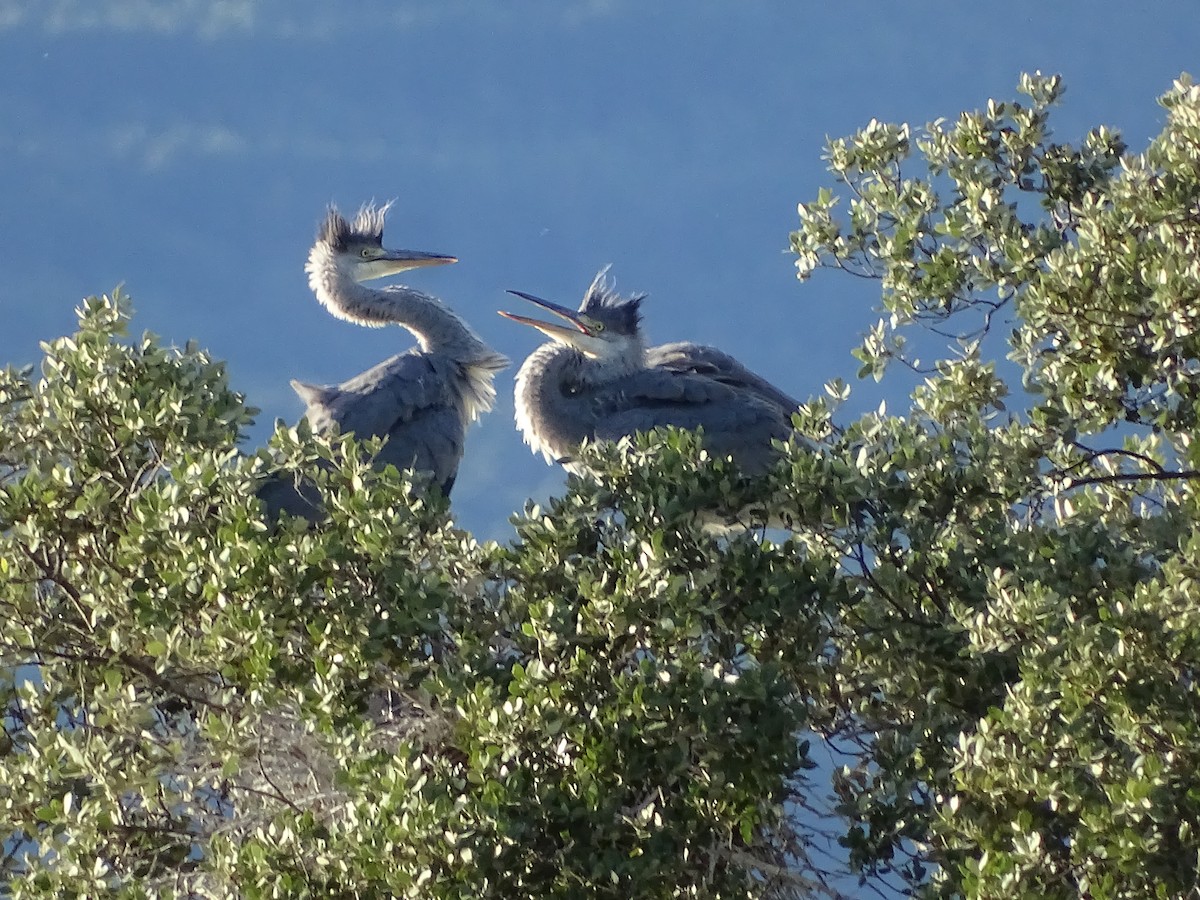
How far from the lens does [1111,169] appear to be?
7.09m

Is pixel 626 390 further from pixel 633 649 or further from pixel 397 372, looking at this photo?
pixel 633 649

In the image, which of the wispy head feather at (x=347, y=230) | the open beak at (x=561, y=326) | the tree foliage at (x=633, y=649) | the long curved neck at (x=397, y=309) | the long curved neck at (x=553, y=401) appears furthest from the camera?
the wispy head feather at (x=347, y=230)

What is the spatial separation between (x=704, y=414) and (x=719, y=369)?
21.6 inches

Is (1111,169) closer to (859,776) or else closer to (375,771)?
(859,776)

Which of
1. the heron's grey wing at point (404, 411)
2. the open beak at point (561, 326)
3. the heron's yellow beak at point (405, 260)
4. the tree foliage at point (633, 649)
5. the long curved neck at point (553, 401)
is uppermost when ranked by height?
the heron's yellow beak at point (405, 260)

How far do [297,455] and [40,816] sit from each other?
1237 millimetres

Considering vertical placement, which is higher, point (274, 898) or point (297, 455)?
point (297, 455)

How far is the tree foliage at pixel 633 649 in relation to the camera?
4773 millimetres

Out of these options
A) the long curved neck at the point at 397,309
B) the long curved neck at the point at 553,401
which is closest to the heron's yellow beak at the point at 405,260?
the long curved neck at the point at 397,309

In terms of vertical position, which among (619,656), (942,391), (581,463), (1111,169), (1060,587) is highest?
(1111,169)

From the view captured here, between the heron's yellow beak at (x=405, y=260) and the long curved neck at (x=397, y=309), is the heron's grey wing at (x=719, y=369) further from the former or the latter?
the heron's yellow beak at (x=405, y=260)

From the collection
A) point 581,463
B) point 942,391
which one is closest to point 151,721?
point 581,463

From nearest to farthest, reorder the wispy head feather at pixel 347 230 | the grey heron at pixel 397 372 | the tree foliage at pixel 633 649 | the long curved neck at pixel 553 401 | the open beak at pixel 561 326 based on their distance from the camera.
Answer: the tree foliage at pixel 633 649
the grey heron at pixel 397 372
the long curved neck at pixel 553 401
the open beak at pixel 561 326
the wispy head feather at pixel 347 230

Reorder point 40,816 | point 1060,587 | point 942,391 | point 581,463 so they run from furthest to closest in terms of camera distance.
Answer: point 942,391 < point 581,463 < point 1060,587 < point 40,816
